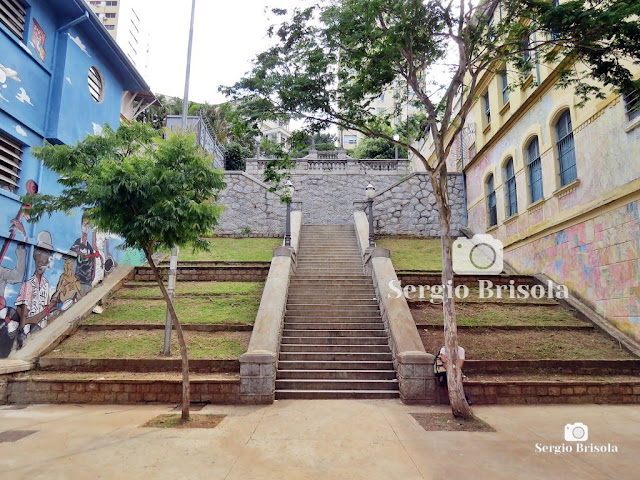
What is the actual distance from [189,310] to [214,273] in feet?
9.24

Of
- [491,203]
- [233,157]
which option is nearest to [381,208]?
[491,203]

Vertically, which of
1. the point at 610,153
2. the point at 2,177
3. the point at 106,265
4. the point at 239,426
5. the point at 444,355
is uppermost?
the point at 610,153

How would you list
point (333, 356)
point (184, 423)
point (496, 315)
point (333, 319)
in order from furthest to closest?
point (496, 315) → point (333, 319) → point (333, 356) → point (184, 423)

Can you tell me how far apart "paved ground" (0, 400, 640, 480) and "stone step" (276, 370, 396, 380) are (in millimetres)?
1099

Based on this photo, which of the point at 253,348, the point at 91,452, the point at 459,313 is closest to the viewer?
the point at 91,452

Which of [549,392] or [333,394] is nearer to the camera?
[549,392]

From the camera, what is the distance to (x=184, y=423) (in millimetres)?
5969

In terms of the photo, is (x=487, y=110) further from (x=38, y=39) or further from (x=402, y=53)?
(x=38, y=39)

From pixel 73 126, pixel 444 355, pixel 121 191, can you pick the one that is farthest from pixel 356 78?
pixel 73 126

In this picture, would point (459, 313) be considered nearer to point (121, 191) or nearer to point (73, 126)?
point (121, 191)

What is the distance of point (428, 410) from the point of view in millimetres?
6840

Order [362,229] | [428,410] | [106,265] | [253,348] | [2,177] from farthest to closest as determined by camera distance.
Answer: [362,229] → [106,265] → [2,177] → [253,348] → [428,410]

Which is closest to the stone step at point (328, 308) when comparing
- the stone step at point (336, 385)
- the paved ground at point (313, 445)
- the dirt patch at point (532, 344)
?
the dirt patch at point (532, 344)

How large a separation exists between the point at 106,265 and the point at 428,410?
1042 cm
